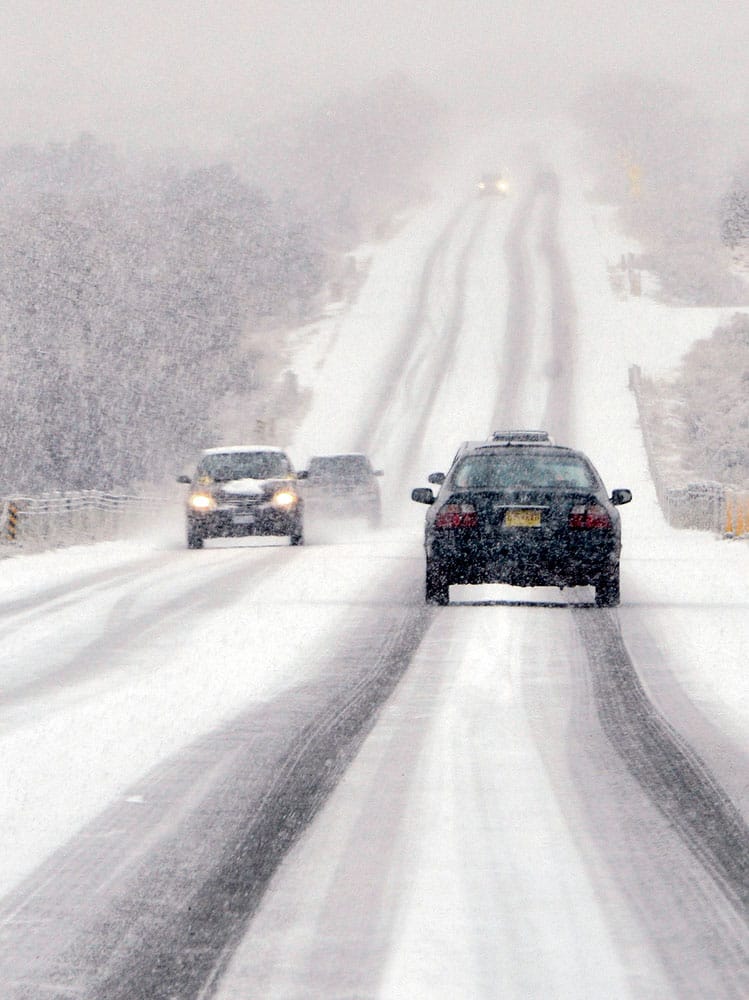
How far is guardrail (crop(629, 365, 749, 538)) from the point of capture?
28266 mm

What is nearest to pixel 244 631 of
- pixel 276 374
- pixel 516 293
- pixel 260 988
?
pixel 260 988

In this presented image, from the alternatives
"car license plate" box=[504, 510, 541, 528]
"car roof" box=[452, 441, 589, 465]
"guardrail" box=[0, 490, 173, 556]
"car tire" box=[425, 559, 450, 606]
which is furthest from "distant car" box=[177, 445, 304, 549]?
"car license plate" box=[504, 510, 541, 528]

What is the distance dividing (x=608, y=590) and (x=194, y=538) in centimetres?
1244

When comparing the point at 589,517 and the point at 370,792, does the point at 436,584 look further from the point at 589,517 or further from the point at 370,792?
the point at 370,792

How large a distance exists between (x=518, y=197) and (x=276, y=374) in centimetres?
4535

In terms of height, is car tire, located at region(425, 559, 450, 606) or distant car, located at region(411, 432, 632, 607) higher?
distant car, located at region(411, 432, 632, 607)

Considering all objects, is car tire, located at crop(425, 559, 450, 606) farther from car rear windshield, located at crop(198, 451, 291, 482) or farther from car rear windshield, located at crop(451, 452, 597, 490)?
car rear windshield, located at crop(198, 451, 291, 482)

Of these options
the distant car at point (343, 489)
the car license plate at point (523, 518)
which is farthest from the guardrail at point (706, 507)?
the car license plate at point (523, 518)

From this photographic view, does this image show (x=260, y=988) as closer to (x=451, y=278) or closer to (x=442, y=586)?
(x=442, y=586)

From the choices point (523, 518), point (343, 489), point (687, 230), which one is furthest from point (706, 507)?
point (687, 230)

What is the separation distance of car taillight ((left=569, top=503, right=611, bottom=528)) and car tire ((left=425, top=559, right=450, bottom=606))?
129cm

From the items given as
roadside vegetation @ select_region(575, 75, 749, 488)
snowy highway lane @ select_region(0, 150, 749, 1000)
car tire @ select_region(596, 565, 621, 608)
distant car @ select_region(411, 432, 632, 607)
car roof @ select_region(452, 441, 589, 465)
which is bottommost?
snowy highway lane @ select_region(0, 150, 749, 1000)

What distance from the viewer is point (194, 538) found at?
2709 cm

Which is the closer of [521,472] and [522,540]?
[522,540]
